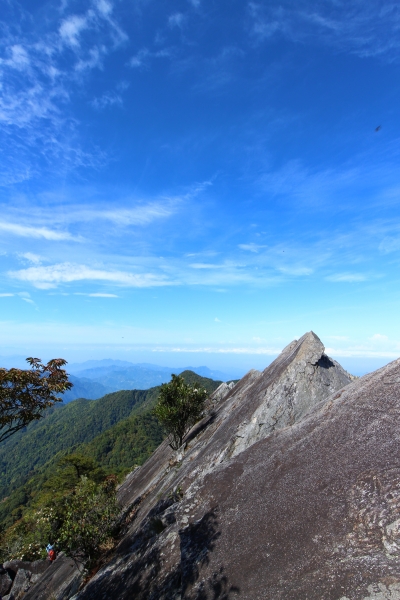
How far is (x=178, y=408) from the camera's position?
2791 cm

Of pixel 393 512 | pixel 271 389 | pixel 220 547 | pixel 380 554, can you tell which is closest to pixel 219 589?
pixel 220 547

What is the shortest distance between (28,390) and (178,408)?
16.5m

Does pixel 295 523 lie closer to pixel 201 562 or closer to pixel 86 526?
pixel 201 562

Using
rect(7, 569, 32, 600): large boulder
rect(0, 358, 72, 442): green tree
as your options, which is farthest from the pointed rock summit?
rect(7, 569, 32, 600): large boulder

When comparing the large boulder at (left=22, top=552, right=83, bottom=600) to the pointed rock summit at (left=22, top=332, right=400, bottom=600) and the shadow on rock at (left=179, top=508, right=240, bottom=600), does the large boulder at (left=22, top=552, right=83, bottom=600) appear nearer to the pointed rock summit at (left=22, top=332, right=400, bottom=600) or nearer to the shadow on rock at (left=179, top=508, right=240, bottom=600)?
the pointed rock summit at (left=22, top=332, right=400, bottom=600)

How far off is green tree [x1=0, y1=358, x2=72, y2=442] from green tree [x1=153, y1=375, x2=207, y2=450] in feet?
48.4

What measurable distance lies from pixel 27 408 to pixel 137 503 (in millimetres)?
10710

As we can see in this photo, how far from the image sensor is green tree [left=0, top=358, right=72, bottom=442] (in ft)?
42.2

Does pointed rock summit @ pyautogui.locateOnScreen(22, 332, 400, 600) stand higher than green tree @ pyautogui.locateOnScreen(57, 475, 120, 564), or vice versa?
pointed rock summit @ pyautogui.locateOnScreen(22, 332, 400, 600)

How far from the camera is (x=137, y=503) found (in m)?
19.7

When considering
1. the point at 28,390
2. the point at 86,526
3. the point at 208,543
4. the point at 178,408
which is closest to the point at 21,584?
the point at 86,526

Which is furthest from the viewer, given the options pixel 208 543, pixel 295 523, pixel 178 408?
pixel 178 408

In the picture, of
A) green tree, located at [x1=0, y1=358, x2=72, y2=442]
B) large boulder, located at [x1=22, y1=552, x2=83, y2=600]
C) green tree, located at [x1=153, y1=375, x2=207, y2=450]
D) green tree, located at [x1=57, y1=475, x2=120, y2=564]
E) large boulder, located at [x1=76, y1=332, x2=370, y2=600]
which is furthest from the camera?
green tree, located at [x1=153, y1=375, x2=207, y2=450]

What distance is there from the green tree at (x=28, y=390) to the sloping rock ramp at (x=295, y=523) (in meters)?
6.70
